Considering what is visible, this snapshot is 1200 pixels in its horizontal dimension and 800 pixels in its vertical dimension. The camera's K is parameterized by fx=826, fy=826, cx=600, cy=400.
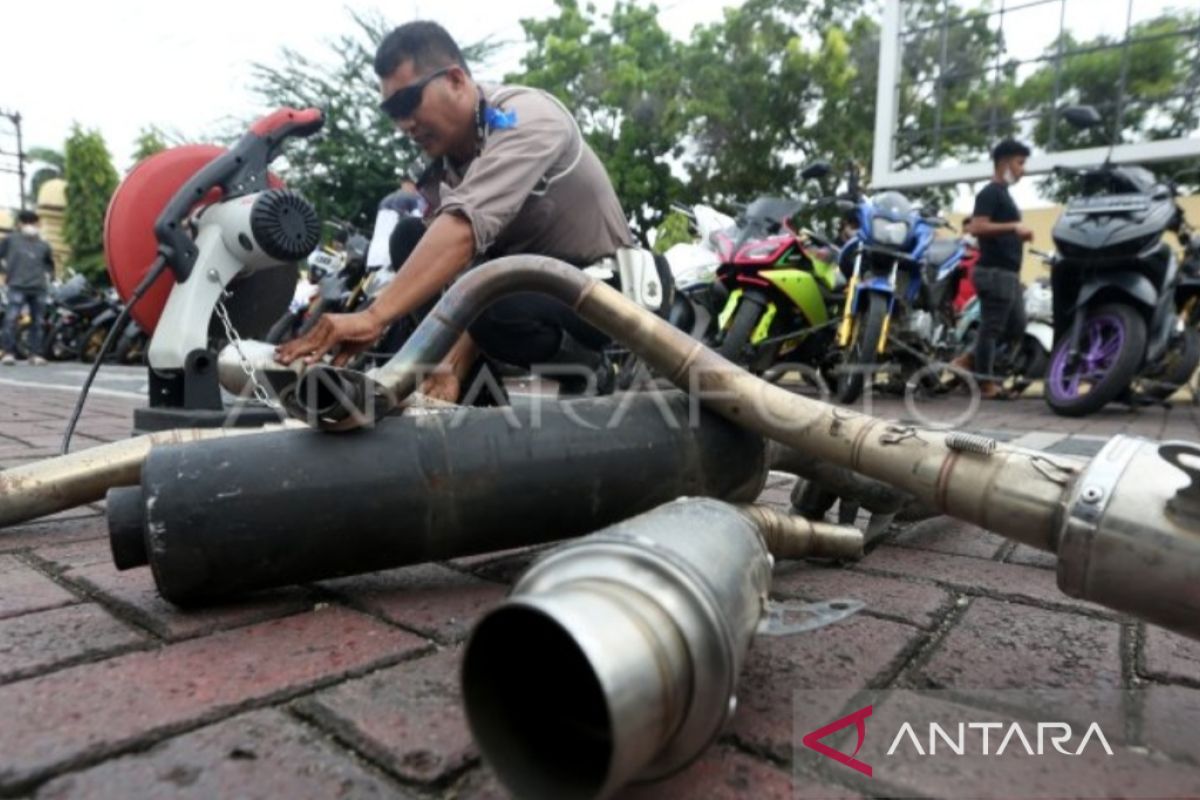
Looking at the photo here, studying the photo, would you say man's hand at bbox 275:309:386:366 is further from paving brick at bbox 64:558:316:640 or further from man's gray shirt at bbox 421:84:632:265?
paving brick at bbox 64:558:316:640

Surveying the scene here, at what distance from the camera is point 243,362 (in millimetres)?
2531

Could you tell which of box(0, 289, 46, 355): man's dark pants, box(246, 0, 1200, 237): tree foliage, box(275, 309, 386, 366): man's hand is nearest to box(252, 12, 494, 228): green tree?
box(246, 0, 1200, 237): tree foliage

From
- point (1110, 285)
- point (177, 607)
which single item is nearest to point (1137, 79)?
point (1110, 285)

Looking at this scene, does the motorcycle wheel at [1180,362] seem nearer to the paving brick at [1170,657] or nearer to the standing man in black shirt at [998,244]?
the standing man in black shirt at [998,244]

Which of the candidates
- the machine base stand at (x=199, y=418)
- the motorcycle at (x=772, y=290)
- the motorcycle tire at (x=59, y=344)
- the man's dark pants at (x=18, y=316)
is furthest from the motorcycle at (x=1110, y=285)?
the motorcycle tire at (x=59, y=344)

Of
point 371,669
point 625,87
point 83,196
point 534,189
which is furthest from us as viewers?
point 83,196

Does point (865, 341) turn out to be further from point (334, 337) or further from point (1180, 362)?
point (334, 337)

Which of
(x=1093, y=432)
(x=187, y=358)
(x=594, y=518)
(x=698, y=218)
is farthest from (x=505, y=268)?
(x=698, y=218)

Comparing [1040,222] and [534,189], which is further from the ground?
[1040,222]

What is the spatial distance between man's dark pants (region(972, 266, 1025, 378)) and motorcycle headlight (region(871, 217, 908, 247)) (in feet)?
2.96

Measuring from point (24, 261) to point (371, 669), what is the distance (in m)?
12.5

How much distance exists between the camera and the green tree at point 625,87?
67.3 feet

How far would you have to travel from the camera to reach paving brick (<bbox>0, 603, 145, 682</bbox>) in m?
1.09

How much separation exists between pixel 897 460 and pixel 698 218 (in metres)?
5.31
